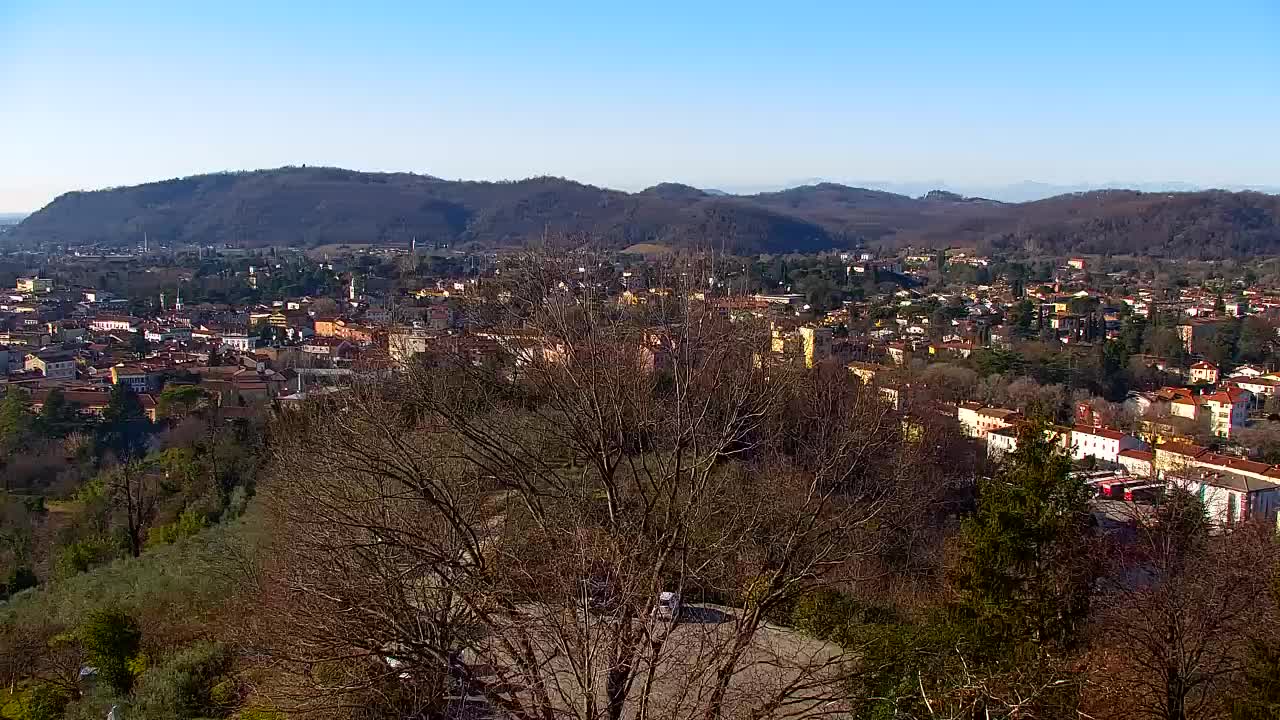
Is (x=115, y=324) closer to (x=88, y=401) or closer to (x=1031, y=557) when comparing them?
(x=88, y=401)

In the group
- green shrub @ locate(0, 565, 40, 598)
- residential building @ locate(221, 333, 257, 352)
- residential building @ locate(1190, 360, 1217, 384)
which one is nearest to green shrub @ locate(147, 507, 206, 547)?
green shrub @ locate(0, 565, 40, 598)

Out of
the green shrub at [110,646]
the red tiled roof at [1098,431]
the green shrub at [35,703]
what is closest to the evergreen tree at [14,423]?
the green shrub at [35,703]

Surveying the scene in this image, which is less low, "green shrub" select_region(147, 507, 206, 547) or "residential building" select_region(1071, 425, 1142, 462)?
"green shrub" select_region(147, 507, 206, 547)

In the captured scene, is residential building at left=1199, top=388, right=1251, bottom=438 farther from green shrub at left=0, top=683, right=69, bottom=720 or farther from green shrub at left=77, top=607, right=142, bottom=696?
green shrub at left=0, top=683, right=69, bottom=720

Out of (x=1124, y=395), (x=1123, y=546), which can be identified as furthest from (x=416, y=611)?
(x=1124, y=395)

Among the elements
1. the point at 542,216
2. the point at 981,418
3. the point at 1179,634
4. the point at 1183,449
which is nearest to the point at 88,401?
the point at 981,418
